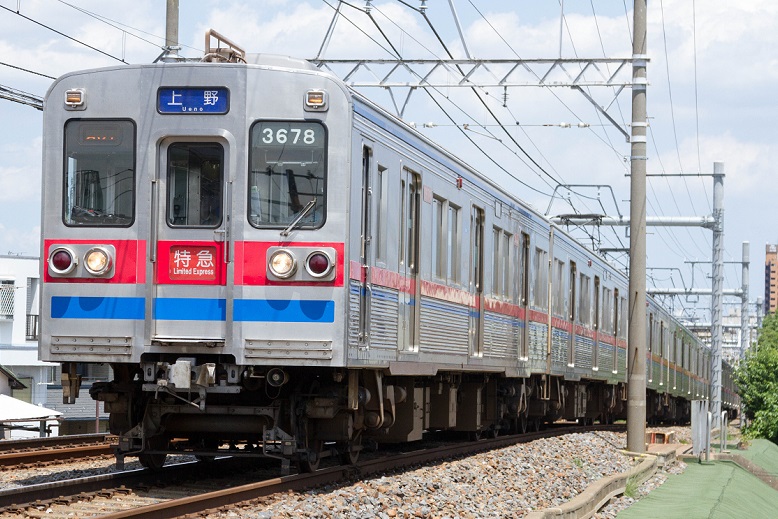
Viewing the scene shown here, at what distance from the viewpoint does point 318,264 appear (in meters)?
9.92

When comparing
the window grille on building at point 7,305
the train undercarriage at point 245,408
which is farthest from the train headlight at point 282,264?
the window grille on building at point 7,305

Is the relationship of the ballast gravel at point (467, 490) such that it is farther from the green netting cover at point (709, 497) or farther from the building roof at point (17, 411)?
the building roof at point (17, 411)

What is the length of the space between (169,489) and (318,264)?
2.21 metres

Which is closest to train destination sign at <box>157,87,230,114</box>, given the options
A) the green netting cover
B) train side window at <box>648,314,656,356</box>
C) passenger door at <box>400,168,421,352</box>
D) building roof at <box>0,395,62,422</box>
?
passenger door at <box>400,168,421,352</box>

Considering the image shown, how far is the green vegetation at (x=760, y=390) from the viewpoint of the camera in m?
38.8

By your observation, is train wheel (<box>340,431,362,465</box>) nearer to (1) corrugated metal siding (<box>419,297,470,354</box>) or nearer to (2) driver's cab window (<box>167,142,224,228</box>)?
(1) corrugated metal siding (<box>419,297,470,354</box>)

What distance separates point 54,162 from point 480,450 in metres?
7.30

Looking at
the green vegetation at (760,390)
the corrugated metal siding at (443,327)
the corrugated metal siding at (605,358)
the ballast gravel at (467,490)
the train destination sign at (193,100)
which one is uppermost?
the train destination sign at (193,100)

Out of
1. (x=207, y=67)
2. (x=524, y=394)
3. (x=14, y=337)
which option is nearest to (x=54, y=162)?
(x=207, y=67)

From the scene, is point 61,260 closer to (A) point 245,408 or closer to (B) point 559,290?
(A) point 245,408

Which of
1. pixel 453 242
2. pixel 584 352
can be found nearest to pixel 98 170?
pixel 453 242

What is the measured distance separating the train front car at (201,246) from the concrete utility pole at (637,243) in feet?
28.6

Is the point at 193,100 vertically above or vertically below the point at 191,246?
above

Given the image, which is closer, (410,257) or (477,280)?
(410,257)
